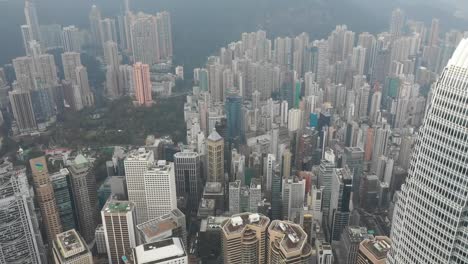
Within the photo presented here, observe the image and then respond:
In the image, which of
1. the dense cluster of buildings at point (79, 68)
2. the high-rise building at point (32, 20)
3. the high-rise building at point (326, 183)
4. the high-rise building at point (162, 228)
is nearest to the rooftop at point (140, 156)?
the high-rise building at point (162, 228)

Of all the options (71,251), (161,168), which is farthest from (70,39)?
(71,251)

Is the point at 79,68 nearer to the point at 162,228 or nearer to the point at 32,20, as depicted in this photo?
the point at 32,20

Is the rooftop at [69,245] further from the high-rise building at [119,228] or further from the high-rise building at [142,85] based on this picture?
the high-rise building at [142,85]

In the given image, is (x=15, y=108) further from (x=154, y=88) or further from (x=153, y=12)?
(x=153, y=12)

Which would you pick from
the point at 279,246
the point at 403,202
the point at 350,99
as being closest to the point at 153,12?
the point at 350,99

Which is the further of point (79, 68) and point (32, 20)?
point (32, 20)

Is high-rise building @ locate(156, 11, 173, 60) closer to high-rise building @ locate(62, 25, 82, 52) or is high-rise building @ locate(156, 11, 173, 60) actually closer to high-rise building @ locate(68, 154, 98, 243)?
high-rise building @ locate(62, 25, 82, 52)

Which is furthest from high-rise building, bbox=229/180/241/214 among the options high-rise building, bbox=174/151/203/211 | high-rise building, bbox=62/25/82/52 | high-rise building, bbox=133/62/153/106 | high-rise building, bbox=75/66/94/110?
high-rise building, bbox=62/25/82/52
